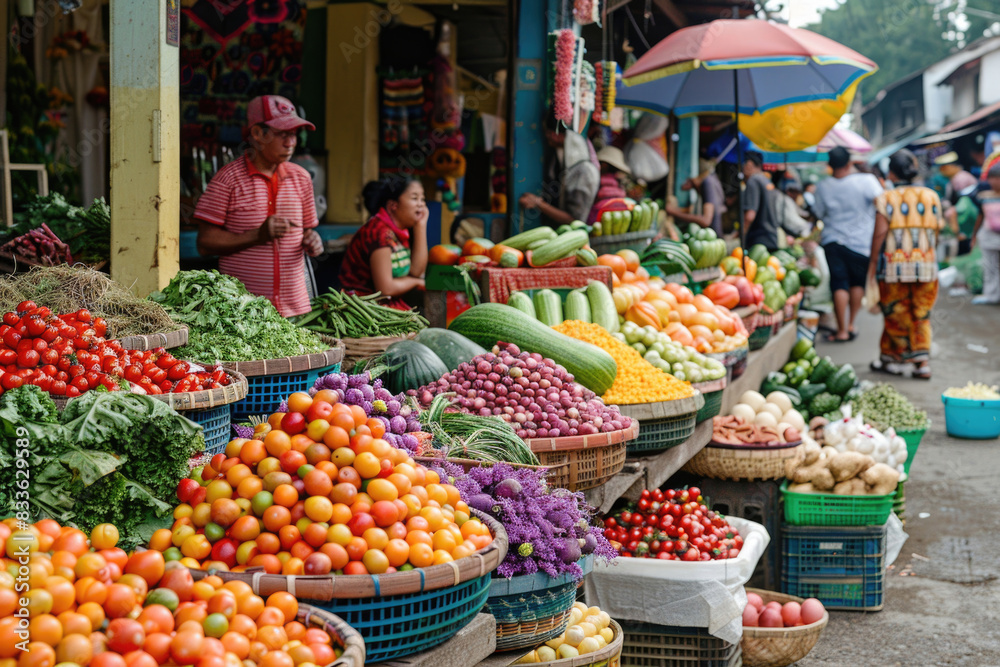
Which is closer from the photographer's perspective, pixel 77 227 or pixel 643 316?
pixel 77 227

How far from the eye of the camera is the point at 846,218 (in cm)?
1146

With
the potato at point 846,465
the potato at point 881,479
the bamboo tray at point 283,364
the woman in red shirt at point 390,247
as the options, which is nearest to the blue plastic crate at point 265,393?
the bamboo tray at point 283,364

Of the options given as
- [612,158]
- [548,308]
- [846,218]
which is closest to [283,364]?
[548,308]

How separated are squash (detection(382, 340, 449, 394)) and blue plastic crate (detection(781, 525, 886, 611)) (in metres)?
2.27

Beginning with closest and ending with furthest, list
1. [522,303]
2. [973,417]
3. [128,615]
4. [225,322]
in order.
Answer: [128,615], [225,322], [522,303], [973,417]

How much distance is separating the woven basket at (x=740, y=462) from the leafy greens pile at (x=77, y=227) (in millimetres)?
3395

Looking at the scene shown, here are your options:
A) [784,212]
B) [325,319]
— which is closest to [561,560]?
[325,319]

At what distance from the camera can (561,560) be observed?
292cm

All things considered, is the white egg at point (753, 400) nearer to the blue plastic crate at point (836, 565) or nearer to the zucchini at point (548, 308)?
the blue plastic crate at point (836, 565)

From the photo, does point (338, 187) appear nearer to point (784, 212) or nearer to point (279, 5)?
point (279, 5)

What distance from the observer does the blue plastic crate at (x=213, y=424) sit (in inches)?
119

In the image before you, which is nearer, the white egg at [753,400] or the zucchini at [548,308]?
the zucchini at [548,308]

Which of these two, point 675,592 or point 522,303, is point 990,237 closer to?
point 522,303

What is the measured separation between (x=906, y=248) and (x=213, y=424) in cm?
848
